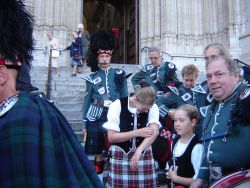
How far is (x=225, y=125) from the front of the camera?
256cm

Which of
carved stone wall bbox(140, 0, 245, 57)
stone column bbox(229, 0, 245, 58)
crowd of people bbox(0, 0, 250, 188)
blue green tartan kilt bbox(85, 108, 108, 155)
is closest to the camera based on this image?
crowd of people bbox(0, 0, 250, 188)

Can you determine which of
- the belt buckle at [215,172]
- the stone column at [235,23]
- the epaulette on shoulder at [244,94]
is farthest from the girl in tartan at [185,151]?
the stone column at [235,23]

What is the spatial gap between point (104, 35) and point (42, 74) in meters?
6.63

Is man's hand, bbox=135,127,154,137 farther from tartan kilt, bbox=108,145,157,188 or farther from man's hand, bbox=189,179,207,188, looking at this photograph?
man's hand, bbox=189,179,207,188

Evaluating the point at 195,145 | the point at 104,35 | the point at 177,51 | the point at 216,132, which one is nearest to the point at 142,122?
the point at 195,145

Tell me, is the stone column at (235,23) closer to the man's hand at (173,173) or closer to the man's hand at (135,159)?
the man's hand at (173,173)

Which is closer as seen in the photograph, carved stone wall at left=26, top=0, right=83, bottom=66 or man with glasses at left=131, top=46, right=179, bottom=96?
man with glasses at left=131, top=46, right=179, bottom=96

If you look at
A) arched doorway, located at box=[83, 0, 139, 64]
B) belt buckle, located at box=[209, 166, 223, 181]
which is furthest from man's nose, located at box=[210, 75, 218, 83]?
arched doorway, located at box=[83, 0, 139, 64]

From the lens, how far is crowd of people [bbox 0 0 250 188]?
1.37 metres

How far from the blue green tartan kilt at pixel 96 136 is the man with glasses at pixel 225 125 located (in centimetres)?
233

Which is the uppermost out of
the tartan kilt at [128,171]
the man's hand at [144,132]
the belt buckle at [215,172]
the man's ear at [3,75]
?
the man's ear at [3,75]

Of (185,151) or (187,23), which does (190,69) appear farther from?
(187,23)

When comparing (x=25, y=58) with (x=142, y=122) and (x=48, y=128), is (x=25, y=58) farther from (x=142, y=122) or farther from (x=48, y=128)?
(x=142, y=122)

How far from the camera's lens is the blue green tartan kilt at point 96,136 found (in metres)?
4.91
